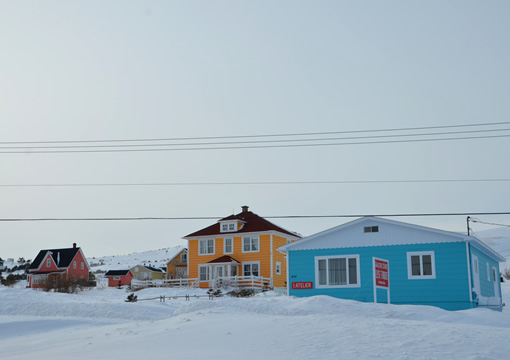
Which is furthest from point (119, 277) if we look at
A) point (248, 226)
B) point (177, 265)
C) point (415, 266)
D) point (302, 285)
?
point (415, 266)

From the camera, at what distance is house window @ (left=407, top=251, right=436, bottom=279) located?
26.3 m

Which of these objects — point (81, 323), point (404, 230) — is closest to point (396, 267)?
point (404, 230)

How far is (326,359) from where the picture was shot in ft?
33.3

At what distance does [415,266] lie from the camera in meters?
26.8

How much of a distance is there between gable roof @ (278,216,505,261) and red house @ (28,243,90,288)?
47.6 meters

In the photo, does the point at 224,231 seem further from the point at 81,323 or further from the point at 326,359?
the point at 326,359

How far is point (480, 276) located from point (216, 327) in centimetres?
1850

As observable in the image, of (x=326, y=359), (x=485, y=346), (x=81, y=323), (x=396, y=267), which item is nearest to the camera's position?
(x=326, y=359)

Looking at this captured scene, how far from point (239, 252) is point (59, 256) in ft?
113

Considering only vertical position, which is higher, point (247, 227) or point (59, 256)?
point (247, 227)

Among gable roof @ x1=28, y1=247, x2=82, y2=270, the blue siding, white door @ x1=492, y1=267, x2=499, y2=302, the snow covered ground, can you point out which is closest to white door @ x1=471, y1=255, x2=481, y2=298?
the blue siding

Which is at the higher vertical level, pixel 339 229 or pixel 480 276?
pixel 339 229

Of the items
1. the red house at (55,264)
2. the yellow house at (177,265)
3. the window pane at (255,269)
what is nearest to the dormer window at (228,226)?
the window pane at (255,269)

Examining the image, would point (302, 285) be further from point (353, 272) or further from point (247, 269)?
point (247, 269)
